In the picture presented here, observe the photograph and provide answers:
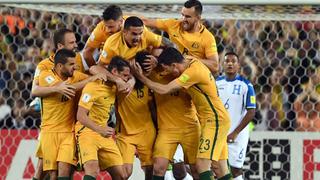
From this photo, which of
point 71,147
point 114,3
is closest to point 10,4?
point 114,3

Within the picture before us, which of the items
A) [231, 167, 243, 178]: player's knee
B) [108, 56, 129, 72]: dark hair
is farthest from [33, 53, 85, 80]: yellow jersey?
[231, 167, 243, 178]: player's knee

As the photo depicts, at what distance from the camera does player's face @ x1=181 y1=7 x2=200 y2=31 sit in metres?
9.95

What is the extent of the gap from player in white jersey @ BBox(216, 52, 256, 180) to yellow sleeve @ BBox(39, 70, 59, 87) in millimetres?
2165

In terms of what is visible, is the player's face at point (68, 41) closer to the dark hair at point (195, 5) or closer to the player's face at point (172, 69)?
the player's face at point (172, 69)

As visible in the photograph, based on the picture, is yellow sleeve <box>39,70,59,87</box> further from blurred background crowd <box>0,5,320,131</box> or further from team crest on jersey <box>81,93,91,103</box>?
blurred background crowd <box>0,5,320,131</box>

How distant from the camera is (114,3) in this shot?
10.6 metres

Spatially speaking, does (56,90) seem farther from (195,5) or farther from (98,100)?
(195,5)

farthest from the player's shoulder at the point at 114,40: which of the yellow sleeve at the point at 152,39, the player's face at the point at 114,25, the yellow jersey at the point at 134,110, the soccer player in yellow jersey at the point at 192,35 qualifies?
the soccer player in yellow jersey at the point at 192,35

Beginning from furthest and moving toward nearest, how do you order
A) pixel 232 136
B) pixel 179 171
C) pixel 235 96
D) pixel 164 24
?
1. pixel 235 96
2. pixel 232 136
3. pixel 179 171
4. pixel 164 24

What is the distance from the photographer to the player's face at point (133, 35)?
373 inches

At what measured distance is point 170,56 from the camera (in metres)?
9.48

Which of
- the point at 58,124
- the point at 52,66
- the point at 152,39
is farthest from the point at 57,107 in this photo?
the point at 152,39

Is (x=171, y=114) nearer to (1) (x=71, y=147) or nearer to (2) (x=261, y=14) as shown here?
(1) (x=71, y=147)

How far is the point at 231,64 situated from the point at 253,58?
86 centimetres
